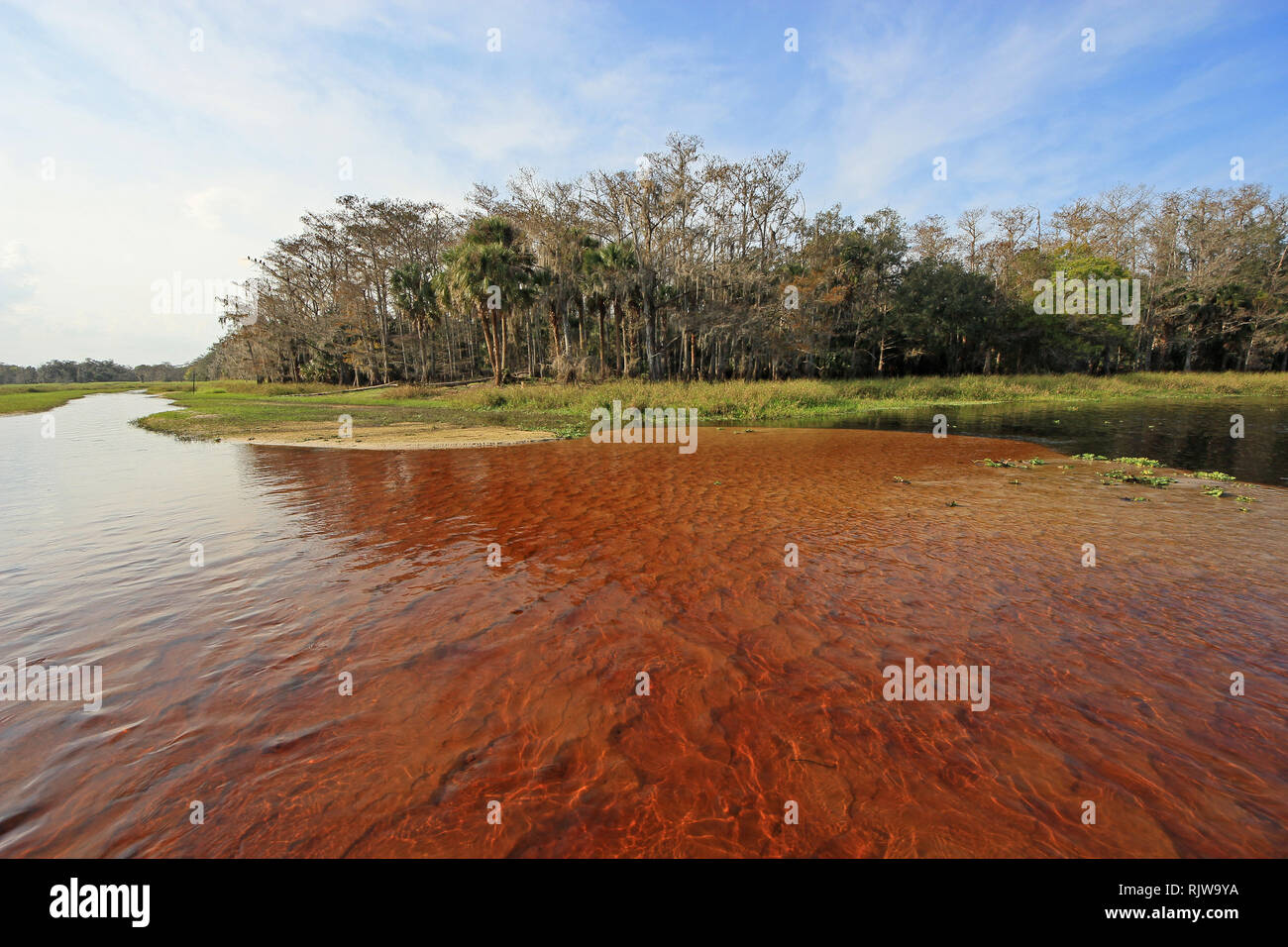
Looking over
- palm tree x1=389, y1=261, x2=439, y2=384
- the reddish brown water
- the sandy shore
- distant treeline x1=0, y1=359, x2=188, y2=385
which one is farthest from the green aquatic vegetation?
distant treeline x1=0, y1=359, x2=188, y2=385

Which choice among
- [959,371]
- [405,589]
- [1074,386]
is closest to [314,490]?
[405,589]

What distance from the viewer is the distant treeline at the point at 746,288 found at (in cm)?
3434

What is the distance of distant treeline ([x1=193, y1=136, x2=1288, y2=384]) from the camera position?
3434 centimetres

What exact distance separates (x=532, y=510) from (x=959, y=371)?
5068 cm

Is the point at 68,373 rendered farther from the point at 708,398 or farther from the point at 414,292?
the point at 708,398

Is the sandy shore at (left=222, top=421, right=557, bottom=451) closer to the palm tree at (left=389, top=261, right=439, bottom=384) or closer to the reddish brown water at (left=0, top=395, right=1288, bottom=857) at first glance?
the reddish brown water at (left=0, top=395, right=1288, bottom=857)

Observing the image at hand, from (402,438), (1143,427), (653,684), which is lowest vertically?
(653,684)

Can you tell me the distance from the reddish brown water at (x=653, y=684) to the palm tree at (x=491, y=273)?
1052 inches

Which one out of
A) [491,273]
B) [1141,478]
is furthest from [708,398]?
[491,273]

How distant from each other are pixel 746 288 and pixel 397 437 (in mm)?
26770

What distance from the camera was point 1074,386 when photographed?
36.2 metres

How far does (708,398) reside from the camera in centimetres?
2533

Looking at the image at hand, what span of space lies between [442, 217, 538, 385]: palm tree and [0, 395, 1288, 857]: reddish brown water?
26729 millimetres
